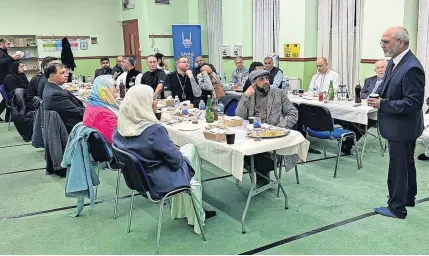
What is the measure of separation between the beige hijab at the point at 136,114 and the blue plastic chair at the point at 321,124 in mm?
2225

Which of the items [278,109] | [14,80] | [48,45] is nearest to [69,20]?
[48,45]

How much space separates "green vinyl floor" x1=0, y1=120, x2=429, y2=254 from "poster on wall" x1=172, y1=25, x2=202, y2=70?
6544 millimetres

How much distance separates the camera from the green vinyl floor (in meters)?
2.84

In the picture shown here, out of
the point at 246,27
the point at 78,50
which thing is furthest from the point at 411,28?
the point at 78,50

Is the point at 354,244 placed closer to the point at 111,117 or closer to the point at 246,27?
the point at 111,117

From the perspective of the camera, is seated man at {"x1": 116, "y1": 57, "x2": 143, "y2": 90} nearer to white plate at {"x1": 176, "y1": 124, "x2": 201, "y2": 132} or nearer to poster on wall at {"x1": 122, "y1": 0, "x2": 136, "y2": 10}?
white plate at {"x1": 176, "y1": 124, "x2": 201, "y2": 132}

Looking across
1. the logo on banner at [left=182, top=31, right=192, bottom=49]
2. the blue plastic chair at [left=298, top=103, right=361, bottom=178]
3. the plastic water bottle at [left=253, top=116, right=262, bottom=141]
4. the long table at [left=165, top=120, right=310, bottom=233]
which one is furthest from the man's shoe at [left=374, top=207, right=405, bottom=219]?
the logo on banner at [left=182, top=31, right=192, bottom=49]

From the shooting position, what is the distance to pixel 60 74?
4.29 m

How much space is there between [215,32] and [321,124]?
6617 mm

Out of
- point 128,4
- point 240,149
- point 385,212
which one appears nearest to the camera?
point 240,149

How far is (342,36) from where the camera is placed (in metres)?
7.21

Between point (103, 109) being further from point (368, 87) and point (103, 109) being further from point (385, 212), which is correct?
point (368, 87)

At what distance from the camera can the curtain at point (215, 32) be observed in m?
10.1

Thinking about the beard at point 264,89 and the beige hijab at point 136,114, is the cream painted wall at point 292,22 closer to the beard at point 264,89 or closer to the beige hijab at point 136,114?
the beard at point 264,89
